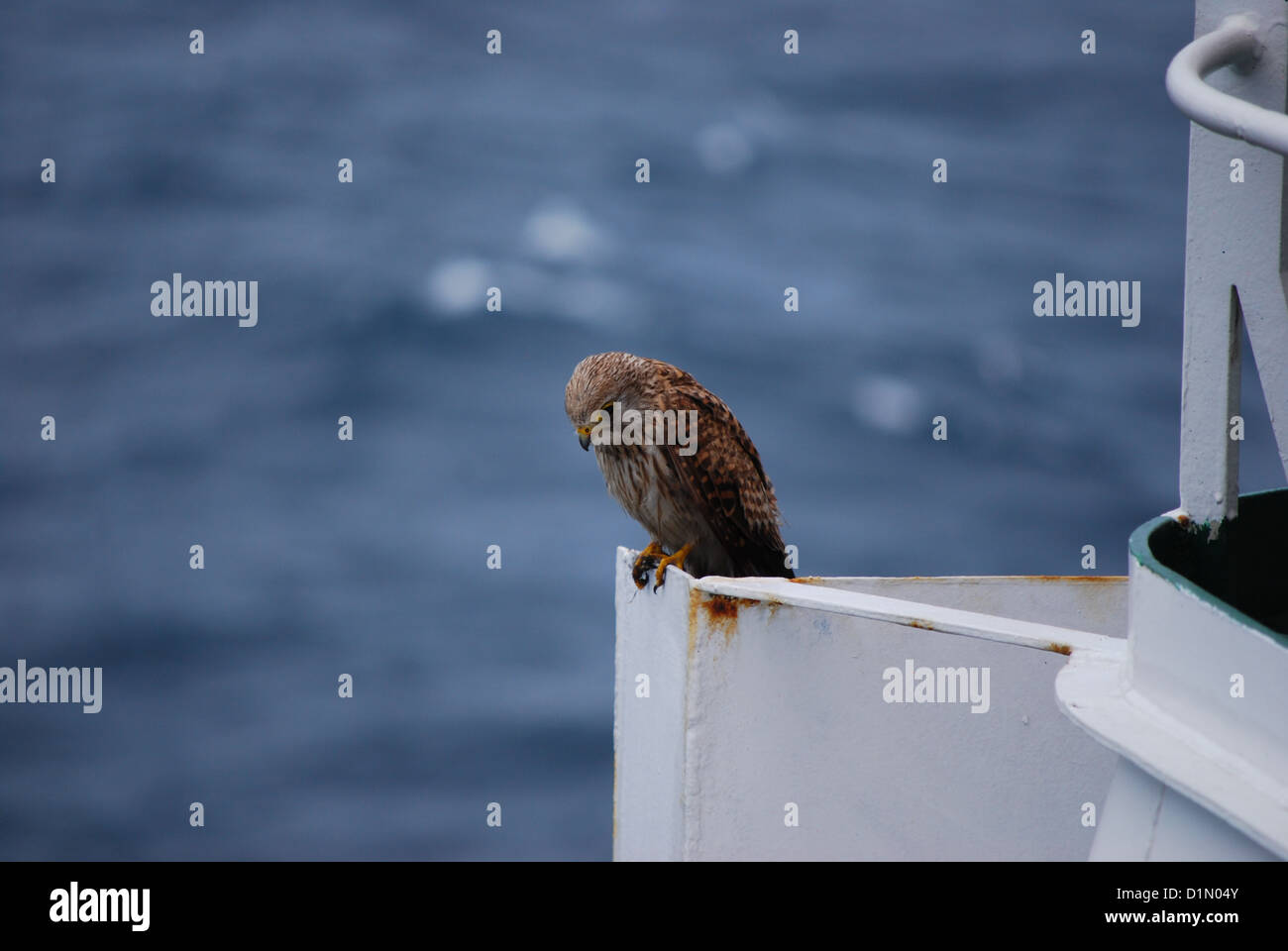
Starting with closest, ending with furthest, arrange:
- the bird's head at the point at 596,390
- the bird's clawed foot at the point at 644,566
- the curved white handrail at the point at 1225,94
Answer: the curved white handrail at the point at 1225,94
the bird's clawed foot at the point at 644,566
the bird's head at the point at 596,390

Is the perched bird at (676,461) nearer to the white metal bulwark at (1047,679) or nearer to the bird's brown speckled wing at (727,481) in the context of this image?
the bird's brown speckled wing at (727,481)

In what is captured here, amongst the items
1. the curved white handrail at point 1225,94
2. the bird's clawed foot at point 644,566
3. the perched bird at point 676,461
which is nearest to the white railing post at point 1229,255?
the curved white handrail at point 1225,94

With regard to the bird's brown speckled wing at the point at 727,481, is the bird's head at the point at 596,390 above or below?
above

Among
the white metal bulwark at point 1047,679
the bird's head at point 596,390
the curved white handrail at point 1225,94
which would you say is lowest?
the white metal bulwark at point 1047,679

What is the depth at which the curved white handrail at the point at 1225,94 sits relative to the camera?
6.17ft

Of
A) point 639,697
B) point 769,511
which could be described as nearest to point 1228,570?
point 639,697

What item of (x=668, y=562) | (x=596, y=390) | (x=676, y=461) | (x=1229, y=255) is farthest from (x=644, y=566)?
(x=1229, y=255)

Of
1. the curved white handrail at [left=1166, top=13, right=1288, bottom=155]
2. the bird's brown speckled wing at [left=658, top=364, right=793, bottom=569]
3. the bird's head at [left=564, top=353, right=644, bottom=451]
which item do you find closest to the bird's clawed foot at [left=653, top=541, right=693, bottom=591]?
the bird's brown speckled wing at [left=658, top=364, right=793, bottom=569]

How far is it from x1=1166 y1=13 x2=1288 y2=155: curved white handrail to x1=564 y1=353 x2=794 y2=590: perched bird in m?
3.39

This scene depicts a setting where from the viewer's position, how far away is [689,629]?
3.80 m

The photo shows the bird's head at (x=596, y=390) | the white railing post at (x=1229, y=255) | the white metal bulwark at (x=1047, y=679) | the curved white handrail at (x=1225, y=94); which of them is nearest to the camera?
the curved white handrail at (x=1225, y=94)

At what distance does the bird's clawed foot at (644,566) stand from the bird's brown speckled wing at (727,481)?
34 cm

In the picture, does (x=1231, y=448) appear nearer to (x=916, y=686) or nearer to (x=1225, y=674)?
(x=1225, y=674)

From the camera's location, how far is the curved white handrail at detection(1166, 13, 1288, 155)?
188cm
